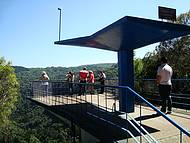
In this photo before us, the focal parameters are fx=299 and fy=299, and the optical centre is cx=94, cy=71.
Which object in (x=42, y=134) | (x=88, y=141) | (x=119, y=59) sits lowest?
(x=42, y=134)

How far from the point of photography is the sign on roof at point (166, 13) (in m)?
10.4

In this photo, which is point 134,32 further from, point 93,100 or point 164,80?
point 93,100

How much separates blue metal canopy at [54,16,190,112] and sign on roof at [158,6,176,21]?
653mm

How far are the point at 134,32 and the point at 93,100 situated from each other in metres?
6.47

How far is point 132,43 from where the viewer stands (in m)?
11.1

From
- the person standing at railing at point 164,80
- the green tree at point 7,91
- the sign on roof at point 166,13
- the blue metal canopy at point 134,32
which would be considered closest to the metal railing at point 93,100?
the person standing at railing at point 164,80

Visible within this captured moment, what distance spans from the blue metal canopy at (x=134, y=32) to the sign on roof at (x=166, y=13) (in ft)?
2.15

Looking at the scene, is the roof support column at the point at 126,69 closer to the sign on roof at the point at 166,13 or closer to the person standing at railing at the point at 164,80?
the person standing at railing at the point at 164,80

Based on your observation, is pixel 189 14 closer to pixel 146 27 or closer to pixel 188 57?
pixel 188 57

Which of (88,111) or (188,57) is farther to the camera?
(188,57)

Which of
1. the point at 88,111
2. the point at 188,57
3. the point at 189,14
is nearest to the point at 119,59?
the point at 88,111

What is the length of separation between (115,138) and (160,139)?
118cm

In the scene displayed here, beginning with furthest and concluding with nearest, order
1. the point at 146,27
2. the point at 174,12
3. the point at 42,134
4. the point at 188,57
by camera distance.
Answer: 1. the point at 42,134
2. the point at 188,57
3. the point at 174,12
4. the point at 146,27

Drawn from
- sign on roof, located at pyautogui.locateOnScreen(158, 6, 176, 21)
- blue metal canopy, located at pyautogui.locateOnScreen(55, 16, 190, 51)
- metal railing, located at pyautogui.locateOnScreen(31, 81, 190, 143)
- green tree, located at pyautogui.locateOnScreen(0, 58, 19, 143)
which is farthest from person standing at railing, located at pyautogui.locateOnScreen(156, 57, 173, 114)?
green tree, located at pyautogui.locateOnScreen(0, 58, 19, 143)
